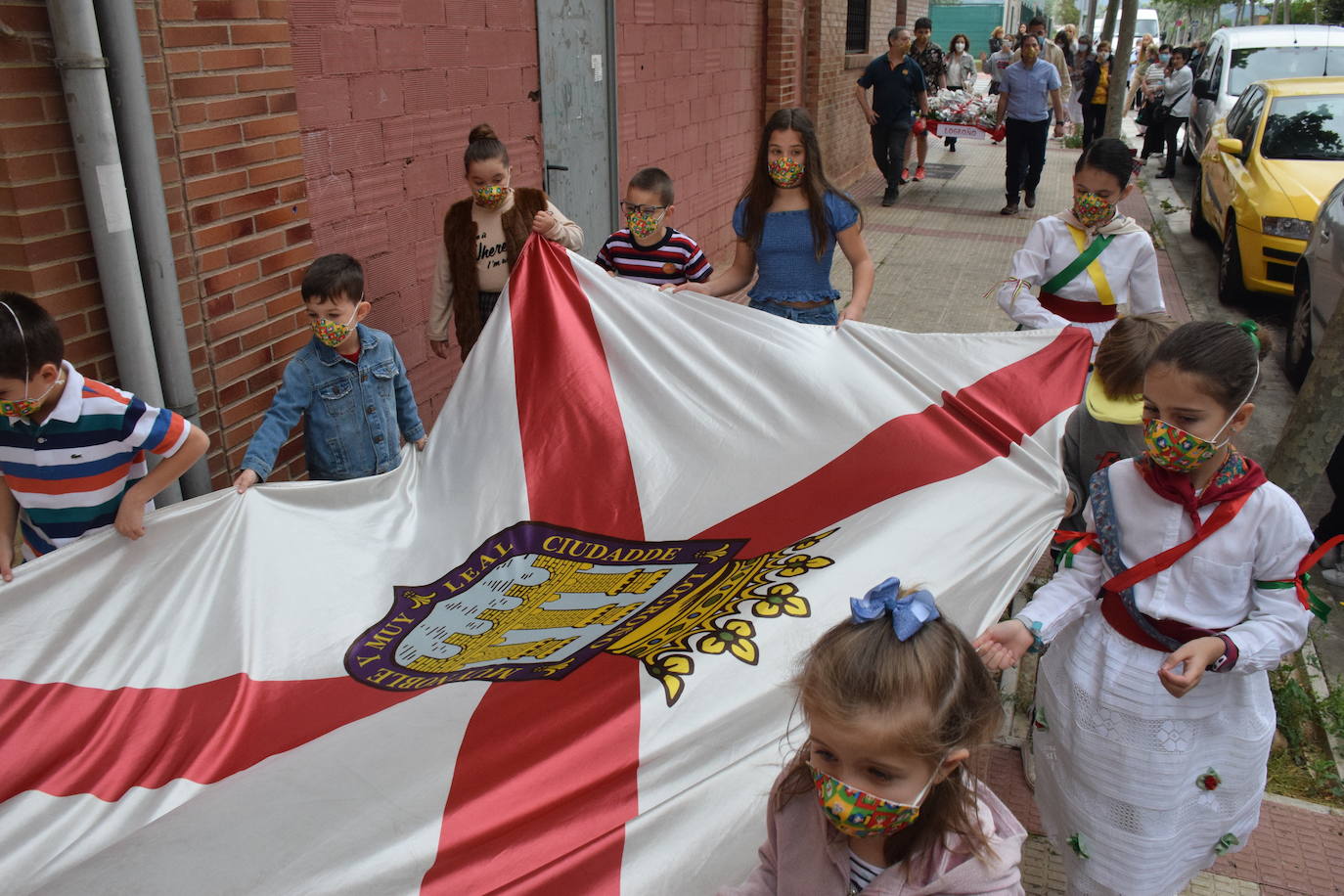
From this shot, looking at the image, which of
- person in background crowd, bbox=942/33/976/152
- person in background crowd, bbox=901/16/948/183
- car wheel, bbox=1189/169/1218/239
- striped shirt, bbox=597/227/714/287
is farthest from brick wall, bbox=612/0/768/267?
person in background crowd, bbox=942/33/976/152

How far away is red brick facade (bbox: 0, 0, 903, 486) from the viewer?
3449mm

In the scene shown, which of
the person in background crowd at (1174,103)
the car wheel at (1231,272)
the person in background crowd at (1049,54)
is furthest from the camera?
the person in background crowd at (1174,103)

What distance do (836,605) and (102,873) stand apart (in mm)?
1674

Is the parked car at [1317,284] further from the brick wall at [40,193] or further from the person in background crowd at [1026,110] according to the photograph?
the brick wall at [40,193]

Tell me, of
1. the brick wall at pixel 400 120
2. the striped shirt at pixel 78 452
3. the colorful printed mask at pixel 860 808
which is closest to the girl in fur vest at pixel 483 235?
the brick wall at pixel 400 120

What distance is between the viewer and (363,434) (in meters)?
3.92

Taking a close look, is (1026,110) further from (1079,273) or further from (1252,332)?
(1252,332)

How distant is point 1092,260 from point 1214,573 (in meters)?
2.27

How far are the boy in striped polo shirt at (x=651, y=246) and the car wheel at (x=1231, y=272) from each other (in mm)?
6194

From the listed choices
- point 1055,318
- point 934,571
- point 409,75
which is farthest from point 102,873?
point 409,75

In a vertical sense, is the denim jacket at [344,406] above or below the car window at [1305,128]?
below

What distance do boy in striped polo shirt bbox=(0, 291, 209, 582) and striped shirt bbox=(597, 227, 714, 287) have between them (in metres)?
2.27

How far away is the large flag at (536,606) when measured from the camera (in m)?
2.18

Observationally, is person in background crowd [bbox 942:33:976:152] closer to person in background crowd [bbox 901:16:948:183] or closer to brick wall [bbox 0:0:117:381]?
person in background crowd [bbox 901:16:948:183]
